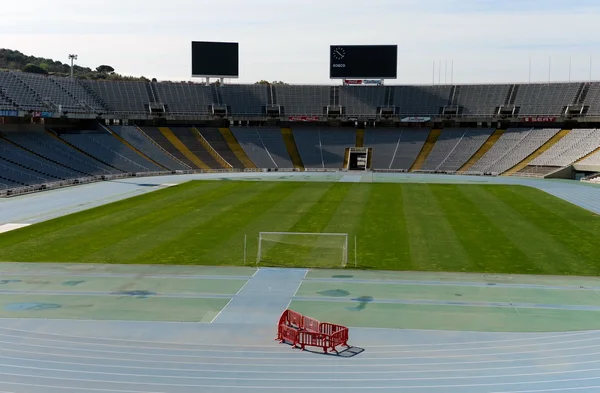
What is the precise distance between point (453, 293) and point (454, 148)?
186 ft

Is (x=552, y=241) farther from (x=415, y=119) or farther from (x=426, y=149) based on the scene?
(x=415, y=119)

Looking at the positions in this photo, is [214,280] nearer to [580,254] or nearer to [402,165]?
[580,254]

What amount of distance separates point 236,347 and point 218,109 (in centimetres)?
7028

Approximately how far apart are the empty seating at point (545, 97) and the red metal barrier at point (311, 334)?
220ft

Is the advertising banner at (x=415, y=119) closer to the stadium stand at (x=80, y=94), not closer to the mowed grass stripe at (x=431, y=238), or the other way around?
the mowed grass stripe at (x=431, y=238)

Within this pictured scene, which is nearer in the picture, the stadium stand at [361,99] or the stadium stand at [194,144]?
the stadium stand at [194,144]

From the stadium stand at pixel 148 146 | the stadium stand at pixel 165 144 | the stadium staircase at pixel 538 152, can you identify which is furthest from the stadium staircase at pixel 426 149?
the stadium stand at pixel 148 146

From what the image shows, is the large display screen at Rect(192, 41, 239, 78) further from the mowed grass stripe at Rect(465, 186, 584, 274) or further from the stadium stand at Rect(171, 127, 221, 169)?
the mowed grass stripe at Rect(465, 186, 584, 274)

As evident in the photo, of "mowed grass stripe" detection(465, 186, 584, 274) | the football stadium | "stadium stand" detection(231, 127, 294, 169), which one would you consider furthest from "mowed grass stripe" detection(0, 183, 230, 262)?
"stadium stand" detection(231, 127, 294, 169)

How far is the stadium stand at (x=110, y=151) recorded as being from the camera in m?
68.2

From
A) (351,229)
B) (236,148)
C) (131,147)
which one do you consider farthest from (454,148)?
(351,229)

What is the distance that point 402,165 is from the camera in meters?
74.9

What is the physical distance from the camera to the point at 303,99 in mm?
87500

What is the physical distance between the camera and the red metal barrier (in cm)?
1720
